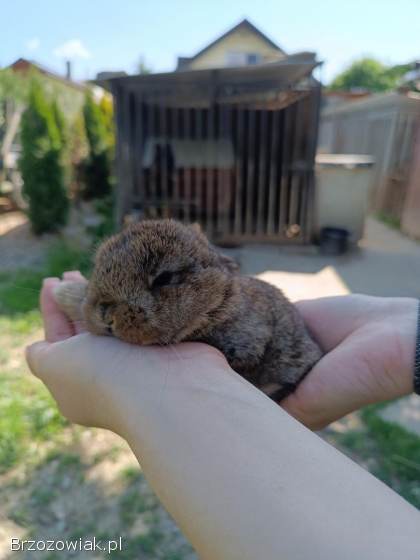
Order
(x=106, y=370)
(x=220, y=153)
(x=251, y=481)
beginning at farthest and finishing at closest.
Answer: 1. (x=220, y=153)
2. (x=106, y=370)
3. (x=251, y=481)

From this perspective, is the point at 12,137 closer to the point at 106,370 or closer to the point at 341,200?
the point at 341,200

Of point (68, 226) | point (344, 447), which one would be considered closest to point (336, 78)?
point (68, 226)

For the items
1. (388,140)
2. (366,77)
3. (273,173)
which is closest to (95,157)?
(273,173)


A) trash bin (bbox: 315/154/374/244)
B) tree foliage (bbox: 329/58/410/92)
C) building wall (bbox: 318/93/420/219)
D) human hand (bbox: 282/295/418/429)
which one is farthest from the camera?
tree foliage (bbox: 329/58/410/92)

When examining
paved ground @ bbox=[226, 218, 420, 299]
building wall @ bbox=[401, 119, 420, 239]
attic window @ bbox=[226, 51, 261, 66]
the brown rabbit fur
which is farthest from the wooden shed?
attic window @ bbox=[226, 51, 261, 66]

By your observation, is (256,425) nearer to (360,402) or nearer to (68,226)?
(360,402)

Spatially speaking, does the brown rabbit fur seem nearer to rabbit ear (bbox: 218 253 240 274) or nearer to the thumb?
rabbit ear (bbox: 218 253 240 274)
